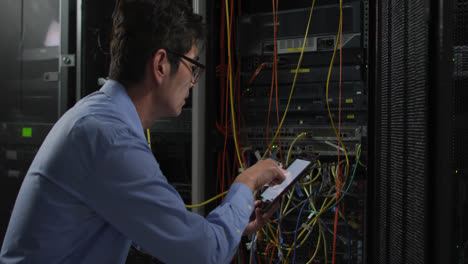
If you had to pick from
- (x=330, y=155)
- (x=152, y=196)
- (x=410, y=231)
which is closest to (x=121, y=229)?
(x=152, y=196)

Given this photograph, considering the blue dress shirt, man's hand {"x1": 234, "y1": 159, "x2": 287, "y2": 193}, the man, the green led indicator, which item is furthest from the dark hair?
the green led indicator

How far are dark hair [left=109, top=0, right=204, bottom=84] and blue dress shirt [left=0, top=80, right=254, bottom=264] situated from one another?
0.45ft

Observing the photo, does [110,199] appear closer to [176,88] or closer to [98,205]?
[98,205]

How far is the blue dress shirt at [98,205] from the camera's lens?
70cm

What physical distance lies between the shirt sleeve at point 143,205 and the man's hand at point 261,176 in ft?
0.82

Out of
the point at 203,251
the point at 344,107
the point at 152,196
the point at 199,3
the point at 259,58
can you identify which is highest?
the point at 199,3

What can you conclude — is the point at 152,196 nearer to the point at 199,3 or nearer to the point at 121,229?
the point at 121,229

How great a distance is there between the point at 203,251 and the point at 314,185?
0.93 meters

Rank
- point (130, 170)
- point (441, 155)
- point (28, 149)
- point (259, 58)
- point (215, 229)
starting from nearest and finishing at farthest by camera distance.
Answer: point (441, 155) < point (130, 170) < point (215, 229) < point (259, 58) < point (28, 149)

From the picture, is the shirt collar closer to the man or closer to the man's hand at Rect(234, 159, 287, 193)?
the man

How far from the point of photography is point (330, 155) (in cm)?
150

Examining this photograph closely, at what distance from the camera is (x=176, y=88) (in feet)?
3.11

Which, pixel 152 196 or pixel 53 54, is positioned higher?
pixel 53 54

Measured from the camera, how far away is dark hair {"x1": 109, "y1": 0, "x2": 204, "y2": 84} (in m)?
0.88
